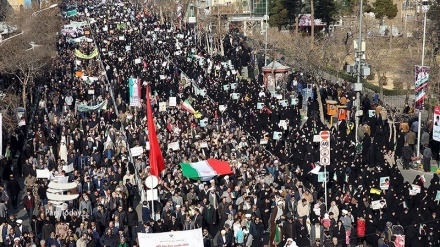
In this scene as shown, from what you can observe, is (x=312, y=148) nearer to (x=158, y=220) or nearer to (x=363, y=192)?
(x=363, y=192)

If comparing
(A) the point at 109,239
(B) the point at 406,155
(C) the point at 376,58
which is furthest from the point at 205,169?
(C) the point at 376,58

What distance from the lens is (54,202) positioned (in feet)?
66.4

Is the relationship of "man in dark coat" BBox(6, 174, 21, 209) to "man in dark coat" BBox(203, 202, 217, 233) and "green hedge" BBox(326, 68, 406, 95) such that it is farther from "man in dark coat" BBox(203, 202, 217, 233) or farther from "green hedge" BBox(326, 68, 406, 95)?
"green hedge" BBox(326, 68, 406, 95)

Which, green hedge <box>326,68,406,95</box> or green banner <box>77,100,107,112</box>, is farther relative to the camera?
green hedge <box>326,68,406,95</box>

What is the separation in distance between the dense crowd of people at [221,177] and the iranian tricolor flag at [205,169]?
255 millimetres

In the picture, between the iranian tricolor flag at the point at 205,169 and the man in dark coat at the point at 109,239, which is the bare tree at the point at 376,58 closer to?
the iranian tricolor flag at the point at 205,169

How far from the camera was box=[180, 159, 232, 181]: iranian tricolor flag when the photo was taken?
890 inches

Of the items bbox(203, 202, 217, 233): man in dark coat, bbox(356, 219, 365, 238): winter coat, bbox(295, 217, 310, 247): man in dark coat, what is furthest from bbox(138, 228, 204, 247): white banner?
bbox(356, 219, 365, 238): winter coat

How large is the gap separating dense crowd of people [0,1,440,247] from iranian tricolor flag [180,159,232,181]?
0.84ft

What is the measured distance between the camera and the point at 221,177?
22.9 m

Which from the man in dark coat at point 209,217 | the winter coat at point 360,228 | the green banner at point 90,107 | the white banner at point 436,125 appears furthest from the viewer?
the green banner at point 90,107

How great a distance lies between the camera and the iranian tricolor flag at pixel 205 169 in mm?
22594

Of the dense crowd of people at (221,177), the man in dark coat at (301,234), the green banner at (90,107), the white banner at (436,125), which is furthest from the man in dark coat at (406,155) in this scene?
the green banner at (90,107)

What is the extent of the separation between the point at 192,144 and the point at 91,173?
14.9ft
